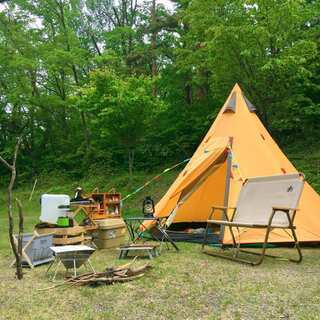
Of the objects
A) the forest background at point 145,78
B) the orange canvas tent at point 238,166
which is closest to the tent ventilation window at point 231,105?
the orange canvas tent at point 238,166

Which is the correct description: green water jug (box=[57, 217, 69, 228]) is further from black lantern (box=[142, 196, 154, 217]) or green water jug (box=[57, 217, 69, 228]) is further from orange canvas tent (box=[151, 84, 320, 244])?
orange canvas tent (box=[151, 84, 320, 244])

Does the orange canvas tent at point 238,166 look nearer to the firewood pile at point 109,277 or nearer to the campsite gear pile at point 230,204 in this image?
the campsite gear pile at point 230,204

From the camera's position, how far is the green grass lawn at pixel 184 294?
3160mm

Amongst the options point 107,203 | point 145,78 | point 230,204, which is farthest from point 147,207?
point 145,78

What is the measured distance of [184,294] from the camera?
3.62m

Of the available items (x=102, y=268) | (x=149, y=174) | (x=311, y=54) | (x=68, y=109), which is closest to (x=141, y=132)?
(x=149, y=174)

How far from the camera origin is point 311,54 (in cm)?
986

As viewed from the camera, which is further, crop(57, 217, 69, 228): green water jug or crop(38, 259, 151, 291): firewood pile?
crop(57, 217, 69, 228): green water jug

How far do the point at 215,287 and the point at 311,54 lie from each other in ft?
25.1

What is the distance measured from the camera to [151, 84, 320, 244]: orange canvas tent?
5973 millimetres

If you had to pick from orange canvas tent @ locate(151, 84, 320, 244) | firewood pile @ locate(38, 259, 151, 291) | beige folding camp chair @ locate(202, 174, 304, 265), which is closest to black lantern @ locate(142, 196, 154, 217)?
orange canvas tent @ locate(151, 84, 320, 244)

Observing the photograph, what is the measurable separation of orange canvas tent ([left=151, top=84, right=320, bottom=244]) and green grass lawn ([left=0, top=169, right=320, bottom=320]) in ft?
2.98

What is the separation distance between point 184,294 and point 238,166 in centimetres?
333

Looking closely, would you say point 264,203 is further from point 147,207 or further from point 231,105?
point 231,105
